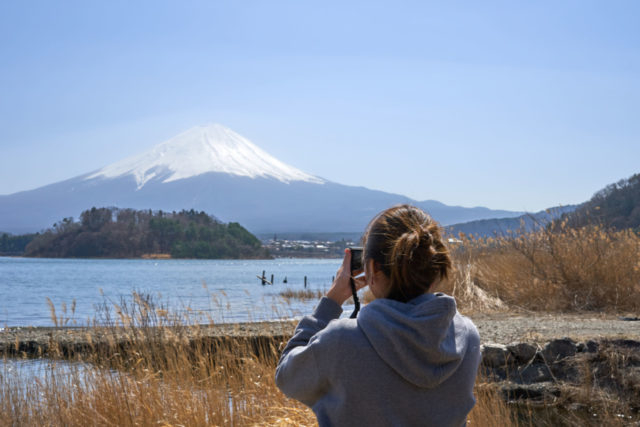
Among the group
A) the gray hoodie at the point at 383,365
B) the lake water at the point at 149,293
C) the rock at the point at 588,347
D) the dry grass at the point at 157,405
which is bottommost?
the lake water at the point at 149,293

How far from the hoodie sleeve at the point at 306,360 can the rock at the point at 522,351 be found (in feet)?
18.4

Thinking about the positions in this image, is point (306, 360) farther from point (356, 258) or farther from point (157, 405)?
point (157, 405)

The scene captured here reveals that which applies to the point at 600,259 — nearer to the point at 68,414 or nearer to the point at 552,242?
the point at 552,242

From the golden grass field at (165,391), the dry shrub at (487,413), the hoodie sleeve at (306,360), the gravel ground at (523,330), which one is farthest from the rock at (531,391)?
the hoodie sleeve at (306,360)

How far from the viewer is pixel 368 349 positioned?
145 cm

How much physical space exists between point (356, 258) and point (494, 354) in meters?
5.51

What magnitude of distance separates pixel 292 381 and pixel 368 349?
0.22 metres

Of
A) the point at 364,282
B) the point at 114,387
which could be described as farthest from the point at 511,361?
the point at 364,282

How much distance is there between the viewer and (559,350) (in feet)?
21.7

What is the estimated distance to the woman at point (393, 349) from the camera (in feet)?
4.75

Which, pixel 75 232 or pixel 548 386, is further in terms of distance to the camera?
pixel 75 232

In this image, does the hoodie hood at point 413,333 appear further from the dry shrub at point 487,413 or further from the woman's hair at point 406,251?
the dry shrub at point 487,413

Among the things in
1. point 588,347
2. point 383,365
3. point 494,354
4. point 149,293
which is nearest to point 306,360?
point 383,365

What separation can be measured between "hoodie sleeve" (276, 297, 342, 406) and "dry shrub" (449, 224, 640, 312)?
9511 mm
